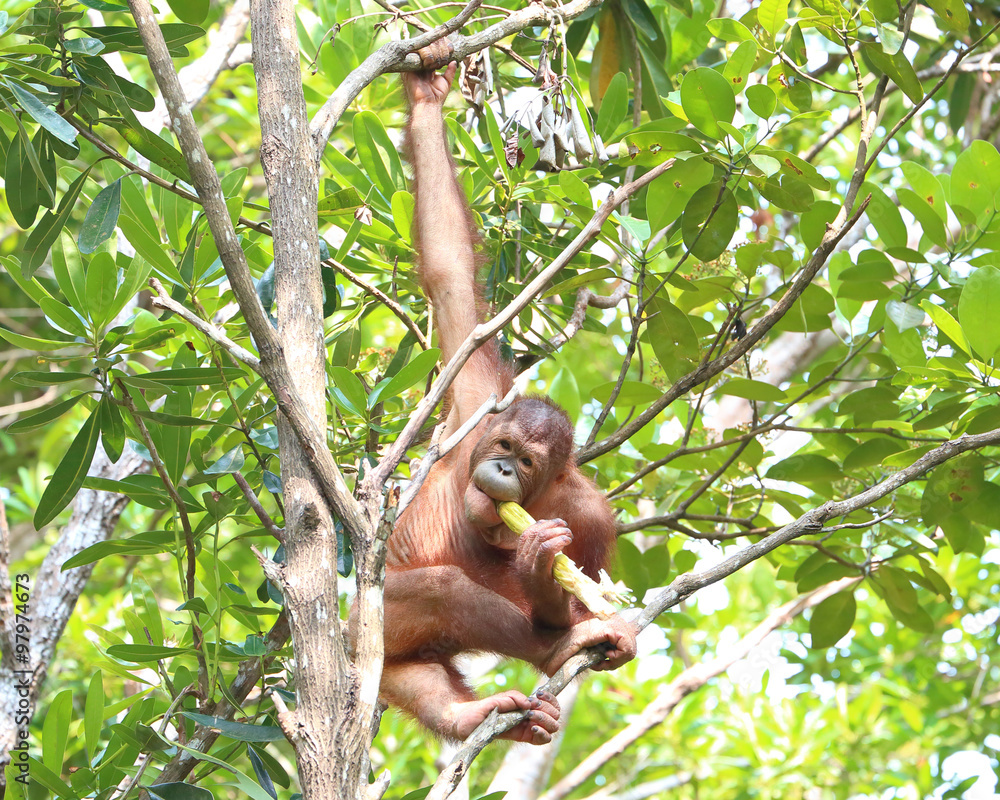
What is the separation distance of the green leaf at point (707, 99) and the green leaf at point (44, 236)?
166 centimetres

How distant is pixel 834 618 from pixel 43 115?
3.20 meters

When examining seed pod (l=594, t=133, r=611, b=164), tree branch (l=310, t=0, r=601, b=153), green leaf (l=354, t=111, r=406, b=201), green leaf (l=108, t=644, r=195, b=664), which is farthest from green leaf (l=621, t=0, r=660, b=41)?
green leaf (l=108, t=644, r=195, b=664)

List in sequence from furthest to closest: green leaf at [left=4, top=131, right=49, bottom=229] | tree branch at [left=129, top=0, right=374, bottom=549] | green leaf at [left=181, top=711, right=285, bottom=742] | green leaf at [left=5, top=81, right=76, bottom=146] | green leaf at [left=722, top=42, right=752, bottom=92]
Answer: green leaf at [left=722, top=42, right=752, bottom=92], green leaf at [left=4, top=131, right=49, bottom=229], green leaf at [left=181, top=711, right=285, bottom=742], green leaf at [left=5, top=81, right=76, bottom=146], tree branch at [left=129, top=0, right=374, bottom=549]

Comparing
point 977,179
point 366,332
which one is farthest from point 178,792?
point 977,179

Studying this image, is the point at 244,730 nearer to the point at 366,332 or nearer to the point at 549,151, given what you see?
the point at 549,151

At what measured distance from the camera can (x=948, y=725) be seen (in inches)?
262

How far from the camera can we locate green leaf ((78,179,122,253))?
2.33 m

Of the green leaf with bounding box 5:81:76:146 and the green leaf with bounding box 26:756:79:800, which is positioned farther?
the green leaf with bounding box 26:756:79:800

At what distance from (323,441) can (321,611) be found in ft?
1.07

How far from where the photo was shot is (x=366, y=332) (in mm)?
4500

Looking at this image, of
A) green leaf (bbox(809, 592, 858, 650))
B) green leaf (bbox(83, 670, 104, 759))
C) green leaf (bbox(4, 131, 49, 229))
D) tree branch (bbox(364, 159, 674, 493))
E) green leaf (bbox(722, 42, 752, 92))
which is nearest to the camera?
tree branch (bbox(364, 159, 674, 493))

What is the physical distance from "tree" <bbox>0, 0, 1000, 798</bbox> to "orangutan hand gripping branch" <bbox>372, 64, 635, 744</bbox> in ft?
0.48

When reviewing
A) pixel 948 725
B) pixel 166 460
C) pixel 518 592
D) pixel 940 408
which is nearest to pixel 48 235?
pixel 166 460

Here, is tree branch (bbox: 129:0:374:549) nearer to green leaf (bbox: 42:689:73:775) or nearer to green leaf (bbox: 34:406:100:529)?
green leaf (bbox: 34:406:100:529)
